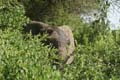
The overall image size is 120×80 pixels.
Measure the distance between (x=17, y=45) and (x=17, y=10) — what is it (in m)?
4.23

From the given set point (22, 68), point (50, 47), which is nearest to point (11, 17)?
point (50, 47)

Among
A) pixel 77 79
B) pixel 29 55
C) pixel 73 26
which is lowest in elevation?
pixel 73 26

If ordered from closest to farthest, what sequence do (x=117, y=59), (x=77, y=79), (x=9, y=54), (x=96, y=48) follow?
(x=9, y=54) < (x=77, y=79) < (x=117, y=59) < (x=96, y=48)

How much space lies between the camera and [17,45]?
8555 millimetres

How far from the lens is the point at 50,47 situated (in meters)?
10.1

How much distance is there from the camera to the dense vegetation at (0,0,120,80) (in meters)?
6.31

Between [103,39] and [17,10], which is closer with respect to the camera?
[17,10]

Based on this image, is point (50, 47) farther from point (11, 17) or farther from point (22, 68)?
point (22, 68)

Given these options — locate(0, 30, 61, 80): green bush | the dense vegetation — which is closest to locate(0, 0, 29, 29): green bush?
the dense vegetation

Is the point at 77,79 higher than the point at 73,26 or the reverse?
higher

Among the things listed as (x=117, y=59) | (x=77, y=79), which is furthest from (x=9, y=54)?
(x=117, y=59)

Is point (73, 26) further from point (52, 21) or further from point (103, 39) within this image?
point (103, 39)

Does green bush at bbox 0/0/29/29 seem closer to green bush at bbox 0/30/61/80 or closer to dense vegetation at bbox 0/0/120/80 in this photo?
dense vegetation at bbox 0/0/120/80

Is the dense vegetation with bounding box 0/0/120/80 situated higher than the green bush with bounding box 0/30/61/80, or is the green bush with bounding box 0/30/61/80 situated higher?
the green bush with bounding box 0/30/61/80
